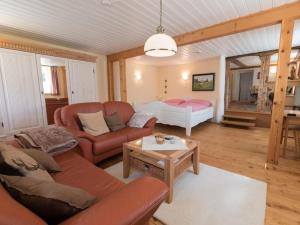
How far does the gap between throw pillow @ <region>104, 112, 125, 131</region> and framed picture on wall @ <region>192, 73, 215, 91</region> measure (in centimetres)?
404

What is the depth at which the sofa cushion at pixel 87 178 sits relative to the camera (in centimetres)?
124

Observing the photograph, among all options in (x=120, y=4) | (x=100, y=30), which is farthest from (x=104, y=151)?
(x=100, y=30)

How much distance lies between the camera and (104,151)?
242 centimetres

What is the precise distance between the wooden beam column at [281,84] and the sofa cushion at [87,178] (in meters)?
2.48

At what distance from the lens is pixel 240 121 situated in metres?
5.02

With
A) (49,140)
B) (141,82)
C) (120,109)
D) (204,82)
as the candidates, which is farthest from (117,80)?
(49,140)

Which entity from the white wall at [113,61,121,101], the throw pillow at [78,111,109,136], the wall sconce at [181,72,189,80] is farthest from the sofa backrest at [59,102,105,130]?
the wall sconce at [181,72,189,80]

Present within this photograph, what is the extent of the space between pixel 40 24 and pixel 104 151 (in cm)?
252

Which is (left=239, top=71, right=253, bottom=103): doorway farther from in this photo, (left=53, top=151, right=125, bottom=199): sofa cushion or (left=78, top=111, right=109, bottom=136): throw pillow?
(left=53, top=151, right=125, bottom=199): sofa cushion

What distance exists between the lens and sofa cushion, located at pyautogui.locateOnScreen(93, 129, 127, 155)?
2301 mm

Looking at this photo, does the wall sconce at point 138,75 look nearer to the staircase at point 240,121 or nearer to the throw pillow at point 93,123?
A: the staircase at point 240,121

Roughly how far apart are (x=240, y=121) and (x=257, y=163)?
8.91 ft

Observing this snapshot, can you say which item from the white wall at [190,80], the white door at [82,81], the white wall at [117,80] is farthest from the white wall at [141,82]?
the white door at [82,81]

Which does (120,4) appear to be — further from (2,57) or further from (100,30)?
(2,57)
